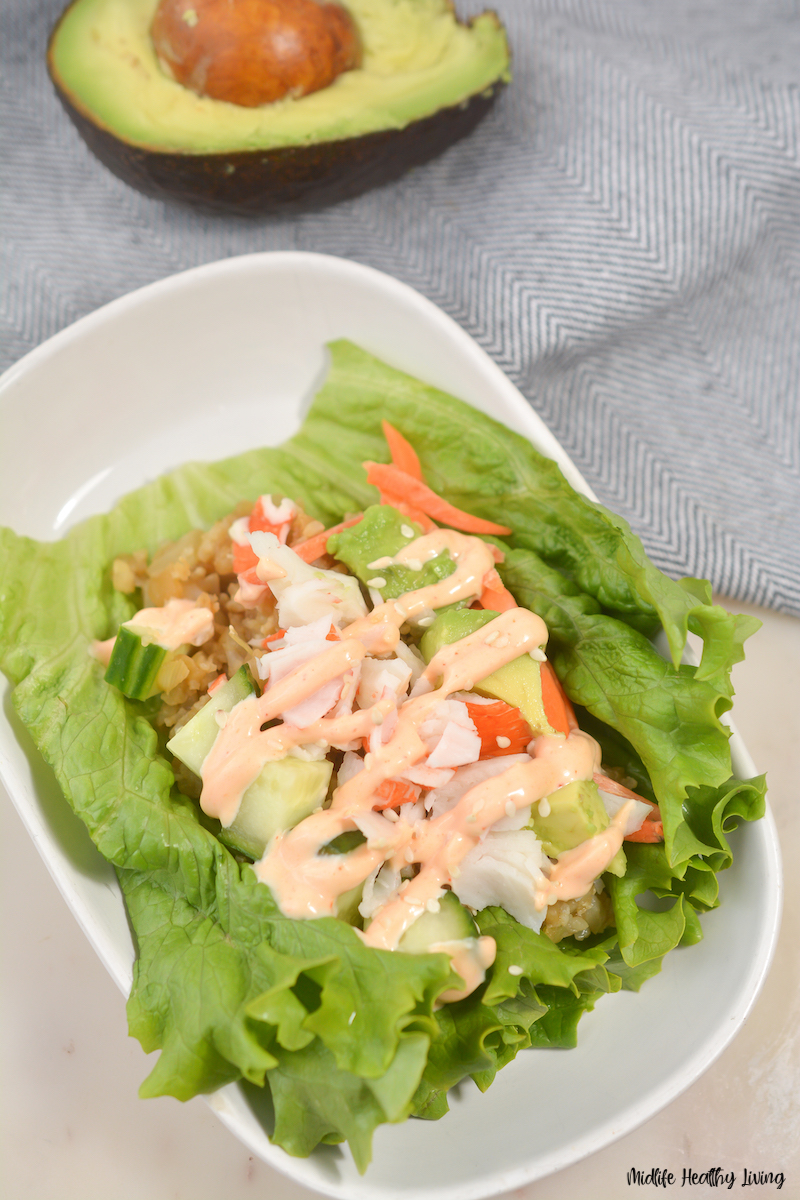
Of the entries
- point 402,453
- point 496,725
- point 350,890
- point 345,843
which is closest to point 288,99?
point 402,453

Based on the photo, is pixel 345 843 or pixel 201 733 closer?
pixel 345 843

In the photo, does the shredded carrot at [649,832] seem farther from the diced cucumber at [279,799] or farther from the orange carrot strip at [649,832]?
the diced cucumber at [279,799]

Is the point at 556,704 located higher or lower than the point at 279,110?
lower

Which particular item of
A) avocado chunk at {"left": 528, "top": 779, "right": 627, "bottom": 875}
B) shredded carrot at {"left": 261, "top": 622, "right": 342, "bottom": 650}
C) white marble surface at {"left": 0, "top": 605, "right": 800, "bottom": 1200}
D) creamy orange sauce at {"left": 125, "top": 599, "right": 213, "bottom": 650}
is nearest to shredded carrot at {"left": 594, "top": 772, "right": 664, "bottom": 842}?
avocado chunk at {"left": 528, "top": 779, "right": 627, "bottom": 875}

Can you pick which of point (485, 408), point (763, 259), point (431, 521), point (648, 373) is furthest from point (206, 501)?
point (763, 259)

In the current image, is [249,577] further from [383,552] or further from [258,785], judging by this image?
[258,785]

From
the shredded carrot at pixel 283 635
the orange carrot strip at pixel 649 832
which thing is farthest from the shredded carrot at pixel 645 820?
the shredded carrot at pixel 283 635
